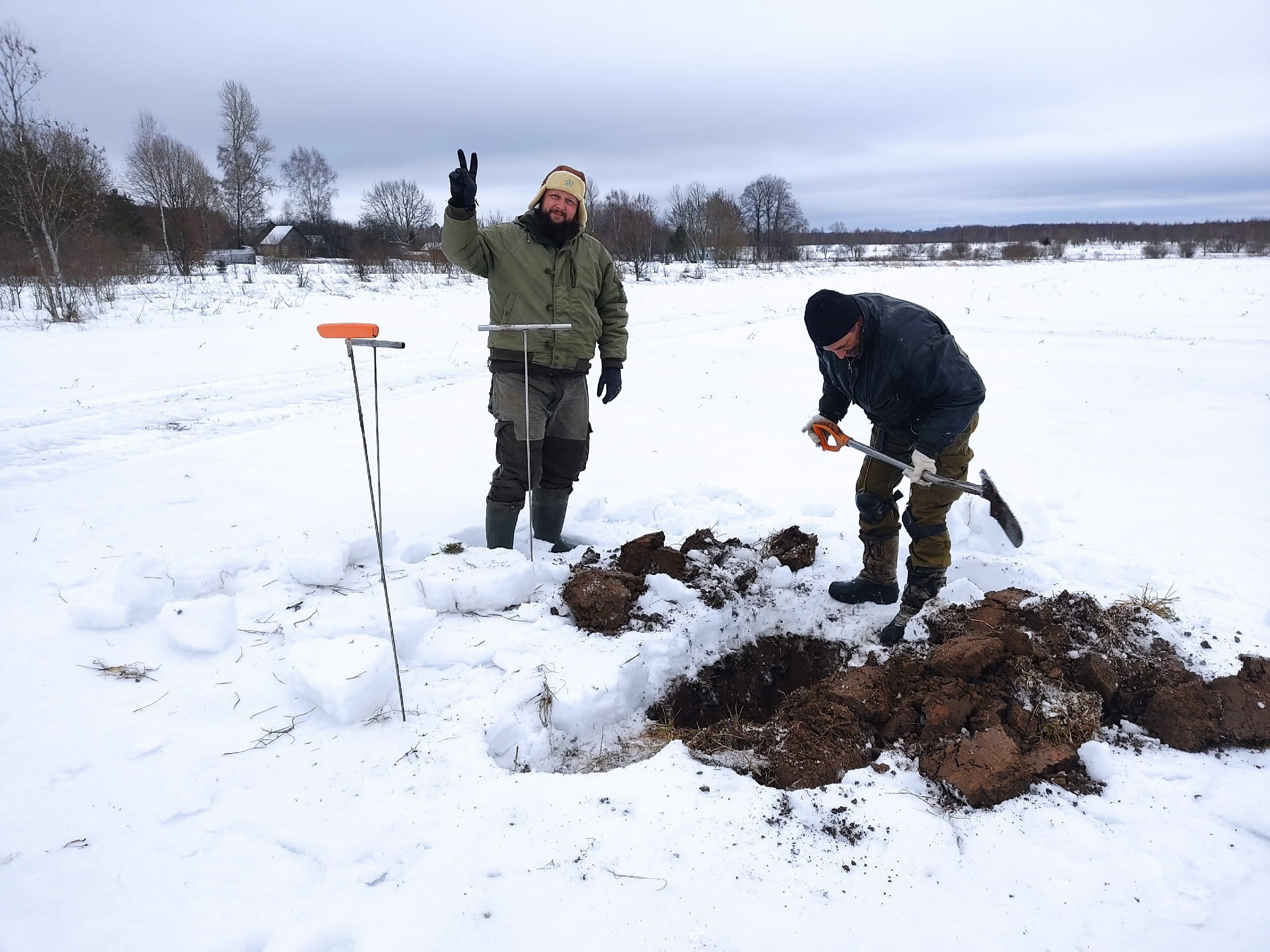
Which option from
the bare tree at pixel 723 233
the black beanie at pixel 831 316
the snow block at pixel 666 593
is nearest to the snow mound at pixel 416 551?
the snow block at pixel 666 593

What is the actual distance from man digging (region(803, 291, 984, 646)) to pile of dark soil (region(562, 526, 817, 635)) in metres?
0.42

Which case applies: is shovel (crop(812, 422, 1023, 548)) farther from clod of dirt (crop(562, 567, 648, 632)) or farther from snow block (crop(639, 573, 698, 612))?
clod of dirt (crop(562, 567, 648, 632))

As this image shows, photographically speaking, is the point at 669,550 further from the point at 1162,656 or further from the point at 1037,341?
the point at 1037,341

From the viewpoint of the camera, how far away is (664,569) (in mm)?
3568

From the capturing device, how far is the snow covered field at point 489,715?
1822 millimetres

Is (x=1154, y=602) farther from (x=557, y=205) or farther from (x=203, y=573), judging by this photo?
(x=203, y=573)

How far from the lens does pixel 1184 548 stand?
3822 millimetres

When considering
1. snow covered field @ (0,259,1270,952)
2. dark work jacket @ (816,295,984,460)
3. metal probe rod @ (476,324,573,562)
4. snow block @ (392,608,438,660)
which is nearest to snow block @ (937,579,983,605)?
snow covered field @ (0,259,1270,952)

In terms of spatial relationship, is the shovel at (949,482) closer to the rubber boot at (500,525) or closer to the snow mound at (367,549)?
the rubber boot at (500,525)

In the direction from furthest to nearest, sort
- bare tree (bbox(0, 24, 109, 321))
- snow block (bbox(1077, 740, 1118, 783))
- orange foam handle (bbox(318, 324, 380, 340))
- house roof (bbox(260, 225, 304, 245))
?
house roof (bbox(260, 225, 304, 245)), bare tree (bbox(0, 24, 109, 321)), snow block (bbox(1077, 740, 1118, 783)), orange foam handle (bbox(318, 324, 380, 340))

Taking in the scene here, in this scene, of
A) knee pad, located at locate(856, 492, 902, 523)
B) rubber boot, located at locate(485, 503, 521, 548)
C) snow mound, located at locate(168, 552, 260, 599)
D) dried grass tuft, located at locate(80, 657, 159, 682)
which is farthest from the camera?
rubber boot, located at locate(485, 503, 521, 548)

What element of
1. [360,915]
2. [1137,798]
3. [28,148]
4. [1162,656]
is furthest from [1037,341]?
[28,148]

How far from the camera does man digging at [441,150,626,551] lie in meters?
3.23

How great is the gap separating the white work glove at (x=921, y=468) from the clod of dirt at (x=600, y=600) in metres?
1.46
